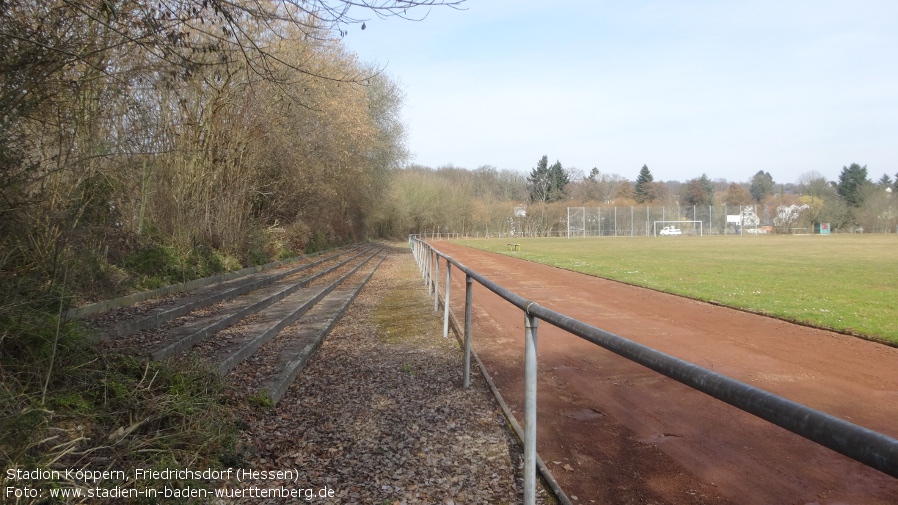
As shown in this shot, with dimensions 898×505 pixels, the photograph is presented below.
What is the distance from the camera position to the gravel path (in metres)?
3.22

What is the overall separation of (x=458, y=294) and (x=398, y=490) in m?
10.5

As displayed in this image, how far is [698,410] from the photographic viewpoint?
464cm

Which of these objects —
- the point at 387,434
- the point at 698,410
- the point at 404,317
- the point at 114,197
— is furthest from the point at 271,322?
the point at 698,410

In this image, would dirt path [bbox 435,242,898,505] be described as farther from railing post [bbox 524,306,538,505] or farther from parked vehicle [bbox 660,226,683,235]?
parked vehicle [bbox 660,226,683,235]

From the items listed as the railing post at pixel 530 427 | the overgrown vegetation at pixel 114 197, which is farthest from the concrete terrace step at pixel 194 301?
the railing post at pixel 530 427

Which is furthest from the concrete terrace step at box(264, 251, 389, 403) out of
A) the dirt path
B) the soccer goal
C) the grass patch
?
the soccer goal

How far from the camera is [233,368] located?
5.43 meters

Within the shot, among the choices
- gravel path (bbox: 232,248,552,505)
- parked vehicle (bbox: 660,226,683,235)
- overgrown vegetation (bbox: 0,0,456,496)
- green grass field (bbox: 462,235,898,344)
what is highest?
overgrown vegetation (bbox: 0,0,456,496)

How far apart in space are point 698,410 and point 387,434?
2564 millimetres

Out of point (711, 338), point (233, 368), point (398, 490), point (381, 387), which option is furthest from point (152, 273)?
point (711, 338)

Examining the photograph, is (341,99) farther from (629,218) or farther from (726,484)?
(629,218)

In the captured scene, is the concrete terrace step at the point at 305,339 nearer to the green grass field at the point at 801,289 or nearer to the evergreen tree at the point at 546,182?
the green grass field at the point at 801,289

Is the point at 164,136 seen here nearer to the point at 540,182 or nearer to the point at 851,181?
the point at 540,182

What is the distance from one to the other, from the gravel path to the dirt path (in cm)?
38
